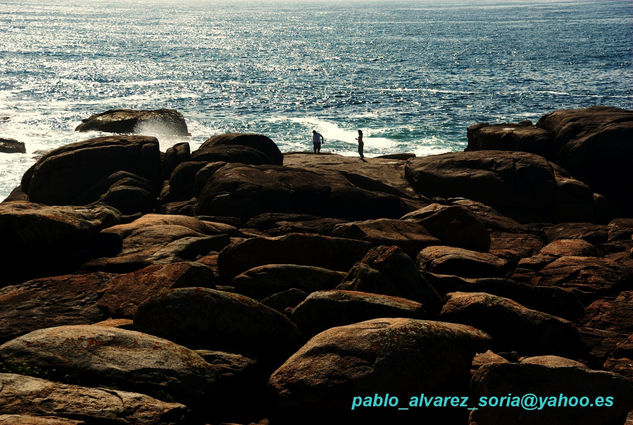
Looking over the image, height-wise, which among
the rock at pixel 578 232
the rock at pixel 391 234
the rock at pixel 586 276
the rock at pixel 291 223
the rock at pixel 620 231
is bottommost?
the rock at pixel 578 232

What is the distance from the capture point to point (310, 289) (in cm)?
1462

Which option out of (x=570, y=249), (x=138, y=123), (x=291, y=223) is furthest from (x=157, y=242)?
(x=138, y=123)

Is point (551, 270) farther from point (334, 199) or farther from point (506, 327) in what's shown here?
point (334, 199)

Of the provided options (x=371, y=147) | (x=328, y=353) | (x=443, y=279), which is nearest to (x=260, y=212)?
(x=443, y=279)

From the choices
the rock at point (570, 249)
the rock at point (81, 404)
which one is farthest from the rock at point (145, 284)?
the rock at point (570, 249)

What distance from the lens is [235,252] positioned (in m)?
16.4

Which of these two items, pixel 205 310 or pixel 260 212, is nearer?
pixel 205 310

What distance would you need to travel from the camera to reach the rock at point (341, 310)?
41.1 ft

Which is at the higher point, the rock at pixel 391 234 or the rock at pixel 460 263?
the rock at pixel 391 234

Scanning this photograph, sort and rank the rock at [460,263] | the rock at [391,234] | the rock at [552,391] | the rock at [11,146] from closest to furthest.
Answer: the rock at [552,391] → the rock at [460,263] → the rock at [391,234] → the rock at [11,146]

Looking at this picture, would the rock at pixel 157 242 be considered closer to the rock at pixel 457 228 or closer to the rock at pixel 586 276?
the rock at pixel 457 228

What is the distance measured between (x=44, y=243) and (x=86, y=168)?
1215cm

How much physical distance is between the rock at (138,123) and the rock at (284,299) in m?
38.1

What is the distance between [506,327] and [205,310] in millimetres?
5936
